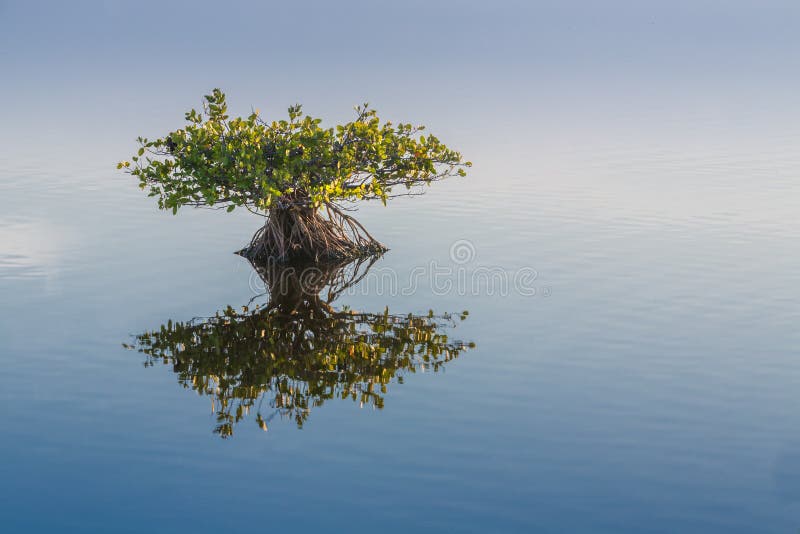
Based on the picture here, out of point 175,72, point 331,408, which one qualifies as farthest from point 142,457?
point 175,72

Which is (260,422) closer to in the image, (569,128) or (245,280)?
(245,280)

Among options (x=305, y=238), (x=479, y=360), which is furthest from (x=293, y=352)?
(x=305, y=238)

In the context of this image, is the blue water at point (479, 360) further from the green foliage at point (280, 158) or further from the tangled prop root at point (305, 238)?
the green foliage at point (280, 158)

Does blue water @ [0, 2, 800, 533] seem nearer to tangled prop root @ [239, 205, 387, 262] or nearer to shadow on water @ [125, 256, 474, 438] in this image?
shadow on water @ [125, 256, 474, 438]

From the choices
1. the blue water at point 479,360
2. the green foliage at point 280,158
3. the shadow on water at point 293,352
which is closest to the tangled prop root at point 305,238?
the green foliage at point 280,158

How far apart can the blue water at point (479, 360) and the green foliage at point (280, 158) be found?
86.3 inches

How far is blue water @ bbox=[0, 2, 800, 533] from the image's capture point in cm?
1600

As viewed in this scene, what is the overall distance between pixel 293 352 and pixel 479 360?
11.7ft

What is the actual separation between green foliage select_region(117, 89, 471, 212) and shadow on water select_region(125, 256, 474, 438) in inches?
108

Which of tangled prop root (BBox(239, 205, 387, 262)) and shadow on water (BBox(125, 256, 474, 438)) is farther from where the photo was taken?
tangled prop root (BBox(239, 205, 387, 262))

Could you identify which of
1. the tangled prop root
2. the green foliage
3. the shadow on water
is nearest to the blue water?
the shadow on water

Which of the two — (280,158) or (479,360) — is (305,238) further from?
(479,360)

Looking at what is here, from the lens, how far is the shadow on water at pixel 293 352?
19.9 meters

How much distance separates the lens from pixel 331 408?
19.4 metres
